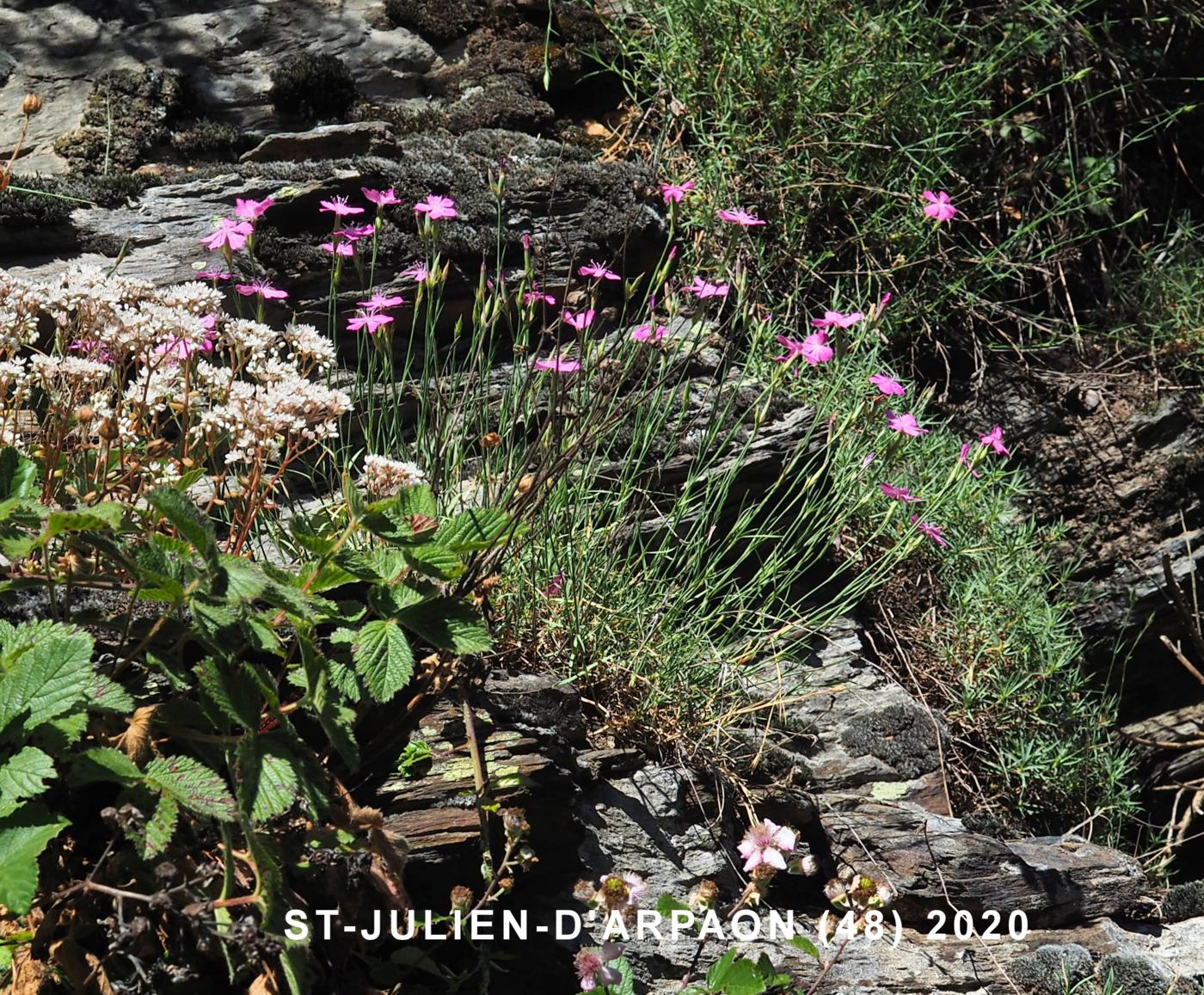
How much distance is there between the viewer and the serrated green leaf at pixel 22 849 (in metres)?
1.31

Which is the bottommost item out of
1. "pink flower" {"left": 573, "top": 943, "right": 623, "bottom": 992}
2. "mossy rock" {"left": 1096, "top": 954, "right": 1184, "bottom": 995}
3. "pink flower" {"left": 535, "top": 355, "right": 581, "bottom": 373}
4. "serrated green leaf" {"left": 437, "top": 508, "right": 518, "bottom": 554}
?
"mossy rock" {"left": 1096, "top": 954, "right": 1184, "bottom": 995}

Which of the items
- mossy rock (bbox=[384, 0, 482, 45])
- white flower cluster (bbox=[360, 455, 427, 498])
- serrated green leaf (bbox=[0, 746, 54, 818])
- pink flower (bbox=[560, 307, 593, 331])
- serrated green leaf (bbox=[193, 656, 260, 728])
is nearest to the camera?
serrated green leaf (bbox=[0, 746, 54, 818])

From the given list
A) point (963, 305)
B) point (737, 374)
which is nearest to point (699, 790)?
point (737, 374)

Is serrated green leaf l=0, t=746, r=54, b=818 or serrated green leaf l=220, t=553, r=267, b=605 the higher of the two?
serrated green leaf l=220, t=553, r=267, b=605

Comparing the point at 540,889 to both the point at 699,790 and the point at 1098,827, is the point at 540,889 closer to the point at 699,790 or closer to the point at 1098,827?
the point at 699,790

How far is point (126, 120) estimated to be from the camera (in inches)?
147

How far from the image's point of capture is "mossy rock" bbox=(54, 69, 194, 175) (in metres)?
3.61

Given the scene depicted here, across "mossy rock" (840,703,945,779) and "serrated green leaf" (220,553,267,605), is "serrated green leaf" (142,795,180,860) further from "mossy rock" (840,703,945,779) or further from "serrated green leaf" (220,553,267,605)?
"mossy rock" (840,703,945,779)

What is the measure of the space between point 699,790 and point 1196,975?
125 cm

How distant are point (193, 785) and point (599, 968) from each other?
2.33 feet

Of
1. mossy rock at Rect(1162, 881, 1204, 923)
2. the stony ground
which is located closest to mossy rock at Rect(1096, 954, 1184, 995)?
the stony ground

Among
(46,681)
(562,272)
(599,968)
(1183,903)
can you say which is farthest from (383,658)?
(1183,903)

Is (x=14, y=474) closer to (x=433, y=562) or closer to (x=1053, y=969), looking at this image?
(x=433, y=562)

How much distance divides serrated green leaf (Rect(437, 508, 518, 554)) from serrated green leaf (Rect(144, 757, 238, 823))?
0.51m
